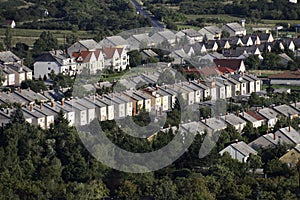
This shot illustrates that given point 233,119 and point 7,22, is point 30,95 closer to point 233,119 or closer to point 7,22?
point 233,119

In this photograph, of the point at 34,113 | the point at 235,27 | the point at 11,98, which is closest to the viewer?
the point at 34,113

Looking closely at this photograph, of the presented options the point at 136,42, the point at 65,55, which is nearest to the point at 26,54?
the point at 65,55

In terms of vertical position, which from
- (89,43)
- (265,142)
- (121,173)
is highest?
(121,173)

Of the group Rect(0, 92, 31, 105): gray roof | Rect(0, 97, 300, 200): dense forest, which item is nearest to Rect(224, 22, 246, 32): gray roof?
Rect(0, 92, 31, 105): gray roof

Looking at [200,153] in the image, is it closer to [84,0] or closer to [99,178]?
[99,178]

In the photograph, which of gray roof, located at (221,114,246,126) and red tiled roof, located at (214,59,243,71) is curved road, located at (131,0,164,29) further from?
gray roof, located at (221,114,246,126)

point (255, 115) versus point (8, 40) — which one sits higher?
point (255, 115)

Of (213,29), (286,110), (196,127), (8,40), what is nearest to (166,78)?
(286,110)

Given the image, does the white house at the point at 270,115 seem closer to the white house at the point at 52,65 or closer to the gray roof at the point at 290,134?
the gray roof at the point at 290,134
